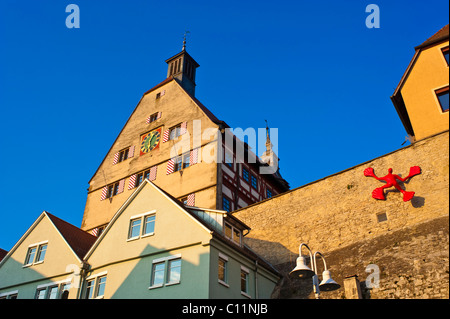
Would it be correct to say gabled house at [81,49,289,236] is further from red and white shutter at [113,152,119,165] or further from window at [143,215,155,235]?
window at [143,215,155,235]

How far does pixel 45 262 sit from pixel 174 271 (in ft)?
32.3

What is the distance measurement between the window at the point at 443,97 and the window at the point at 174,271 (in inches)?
652

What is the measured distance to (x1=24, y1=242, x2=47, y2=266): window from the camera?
29656mm

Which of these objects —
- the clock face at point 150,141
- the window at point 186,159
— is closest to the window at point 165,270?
the window at point 186,159

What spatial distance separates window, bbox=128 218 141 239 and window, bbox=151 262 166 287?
2.68m

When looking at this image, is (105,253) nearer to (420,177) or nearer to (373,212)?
(373,212)

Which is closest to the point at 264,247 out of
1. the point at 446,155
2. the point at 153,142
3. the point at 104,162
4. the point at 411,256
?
the point at 411,256

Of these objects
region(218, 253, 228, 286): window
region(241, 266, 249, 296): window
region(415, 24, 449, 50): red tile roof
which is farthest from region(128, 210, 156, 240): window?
region(415, 24, 449, 50): red tile roof

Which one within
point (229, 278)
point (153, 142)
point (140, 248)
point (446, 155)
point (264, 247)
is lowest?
point (229, 278)

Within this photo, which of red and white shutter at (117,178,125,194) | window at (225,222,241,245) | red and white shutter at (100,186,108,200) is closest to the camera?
window at (225,222,241,245)

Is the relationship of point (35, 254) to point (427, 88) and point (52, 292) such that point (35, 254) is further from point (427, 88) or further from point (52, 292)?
point (427, 88)

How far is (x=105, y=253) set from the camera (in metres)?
26.6
